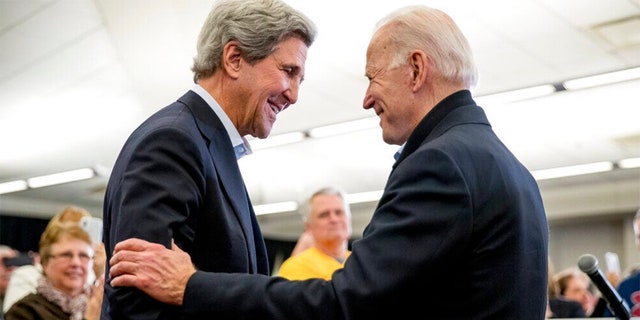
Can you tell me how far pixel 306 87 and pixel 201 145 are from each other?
21.7 feet

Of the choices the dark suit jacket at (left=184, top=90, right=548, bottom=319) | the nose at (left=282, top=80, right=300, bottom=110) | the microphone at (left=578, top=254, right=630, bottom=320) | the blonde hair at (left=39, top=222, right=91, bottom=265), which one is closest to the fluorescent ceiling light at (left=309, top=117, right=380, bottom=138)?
the blonde hair at (left=39, top=222, right=91, bottom=265)

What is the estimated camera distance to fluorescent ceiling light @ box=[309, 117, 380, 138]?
369 inches

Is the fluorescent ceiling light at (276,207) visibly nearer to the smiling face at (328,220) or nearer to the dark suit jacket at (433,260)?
the smiling face at (328,220)

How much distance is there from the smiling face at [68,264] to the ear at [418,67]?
7.78 ft

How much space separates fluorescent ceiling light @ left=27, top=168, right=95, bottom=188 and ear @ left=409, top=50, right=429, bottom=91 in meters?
10.3

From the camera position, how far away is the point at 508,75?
776cm

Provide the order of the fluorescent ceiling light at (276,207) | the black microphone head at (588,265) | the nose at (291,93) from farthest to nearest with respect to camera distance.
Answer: the fluorescent ceiling light at (276,207) < the black microphone head at (588,265) < the nose at (291,93)

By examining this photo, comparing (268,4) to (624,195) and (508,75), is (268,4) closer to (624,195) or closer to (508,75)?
(508,75)

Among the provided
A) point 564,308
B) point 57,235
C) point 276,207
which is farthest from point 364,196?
point 57,235

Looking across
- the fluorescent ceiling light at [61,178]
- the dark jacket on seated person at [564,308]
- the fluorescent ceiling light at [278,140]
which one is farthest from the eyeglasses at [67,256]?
the fluorescent ceiling light at [61,178]

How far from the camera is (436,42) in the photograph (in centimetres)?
167

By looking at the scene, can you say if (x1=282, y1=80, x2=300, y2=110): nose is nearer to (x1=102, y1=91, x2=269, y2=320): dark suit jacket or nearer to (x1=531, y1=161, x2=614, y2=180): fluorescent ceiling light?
(x1=102, y1=91, x2=269, y2=320): dark suit jacket

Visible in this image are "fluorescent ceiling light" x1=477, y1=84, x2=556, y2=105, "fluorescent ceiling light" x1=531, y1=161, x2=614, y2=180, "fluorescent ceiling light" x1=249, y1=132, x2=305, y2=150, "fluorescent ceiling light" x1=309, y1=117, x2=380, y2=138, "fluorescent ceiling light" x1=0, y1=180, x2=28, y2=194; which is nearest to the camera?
"fluorescent ceiling light" x1=477, y1=84, x2=556, y2=105

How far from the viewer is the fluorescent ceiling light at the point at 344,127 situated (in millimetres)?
9367
